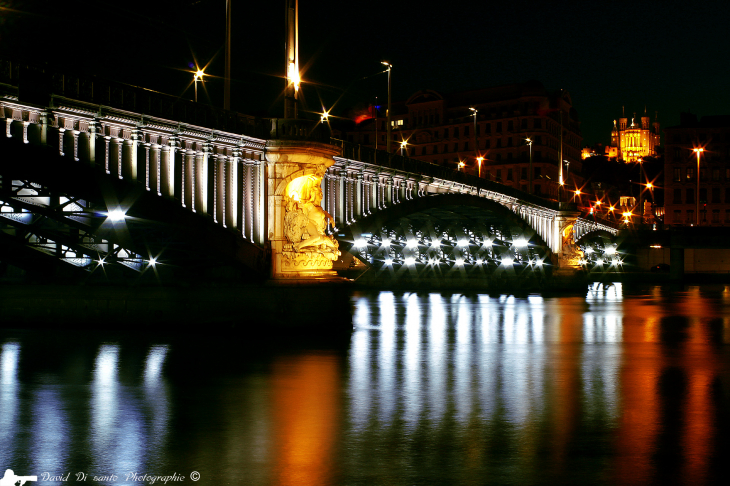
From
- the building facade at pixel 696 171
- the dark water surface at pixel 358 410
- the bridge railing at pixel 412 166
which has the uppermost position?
the building facade at pixel 696 171

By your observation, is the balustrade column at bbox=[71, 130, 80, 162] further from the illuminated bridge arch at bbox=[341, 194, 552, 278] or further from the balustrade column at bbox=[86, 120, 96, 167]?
the illuminated bridge arch at bbox=[341, 194, 552, 278]

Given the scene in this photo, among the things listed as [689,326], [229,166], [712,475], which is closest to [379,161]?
[229,166]

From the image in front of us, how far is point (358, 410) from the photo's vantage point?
1216 cm

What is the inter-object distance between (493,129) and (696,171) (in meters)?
31.4

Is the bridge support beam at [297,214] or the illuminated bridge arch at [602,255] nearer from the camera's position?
the bridge support beam at [297,214]

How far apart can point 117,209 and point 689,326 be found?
19.9 meters

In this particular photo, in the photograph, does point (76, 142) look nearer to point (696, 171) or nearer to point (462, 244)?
point (462, 244)

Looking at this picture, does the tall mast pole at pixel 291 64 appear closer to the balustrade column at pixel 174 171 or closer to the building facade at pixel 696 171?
the balustrade column at pixel 174 171

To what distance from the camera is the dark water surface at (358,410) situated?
28.6 feet

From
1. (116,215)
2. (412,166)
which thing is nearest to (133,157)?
(116,215)

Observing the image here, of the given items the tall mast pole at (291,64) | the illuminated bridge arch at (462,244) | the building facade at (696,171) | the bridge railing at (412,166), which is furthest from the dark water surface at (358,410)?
the building facade at (696,171)

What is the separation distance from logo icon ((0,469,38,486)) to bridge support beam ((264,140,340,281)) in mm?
16686

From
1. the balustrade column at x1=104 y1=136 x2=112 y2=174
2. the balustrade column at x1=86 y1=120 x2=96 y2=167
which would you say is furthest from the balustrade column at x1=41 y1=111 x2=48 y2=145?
the balustrade column at x1=104 y1=136 x2=112 y2=174

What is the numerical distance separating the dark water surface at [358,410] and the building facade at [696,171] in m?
117
